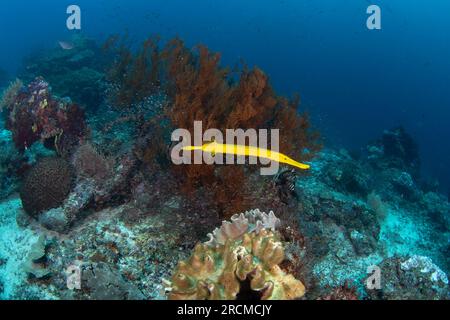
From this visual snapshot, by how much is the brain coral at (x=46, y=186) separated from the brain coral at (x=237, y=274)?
133 inches

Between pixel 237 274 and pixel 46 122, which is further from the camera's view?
pixel 46 122

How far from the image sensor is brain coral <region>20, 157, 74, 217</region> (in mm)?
6145

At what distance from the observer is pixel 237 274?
3523mm

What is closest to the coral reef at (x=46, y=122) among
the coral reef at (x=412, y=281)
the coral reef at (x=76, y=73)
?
the coral reef at (x=76, y=73)

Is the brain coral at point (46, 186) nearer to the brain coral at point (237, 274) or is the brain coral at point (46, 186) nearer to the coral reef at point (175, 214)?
the coral reef at point (175, 214)

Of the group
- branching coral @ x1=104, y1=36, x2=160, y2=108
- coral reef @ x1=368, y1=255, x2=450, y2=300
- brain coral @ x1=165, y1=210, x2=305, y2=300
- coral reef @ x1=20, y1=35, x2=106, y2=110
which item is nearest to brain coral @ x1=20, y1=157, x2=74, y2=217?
brain coral @ x1=165, y1=210, x2=305, y2=300

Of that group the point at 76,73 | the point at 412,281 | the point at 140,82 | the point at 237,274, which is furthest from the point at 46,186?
the point at 76,73

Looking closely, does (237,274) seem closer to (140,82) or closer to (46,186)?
(46,186)

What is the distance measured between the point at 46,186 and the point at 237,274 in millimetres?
4283

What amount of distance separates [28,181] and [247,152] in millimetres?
4268

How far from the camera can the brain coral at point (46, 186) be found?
6145 mm

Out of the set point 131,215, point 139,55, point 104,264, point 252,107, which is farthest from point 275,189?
point 139,55

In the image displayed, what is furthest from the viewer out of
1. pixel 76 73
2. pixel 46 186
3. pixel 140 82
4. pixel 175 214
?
pixel 76 73
